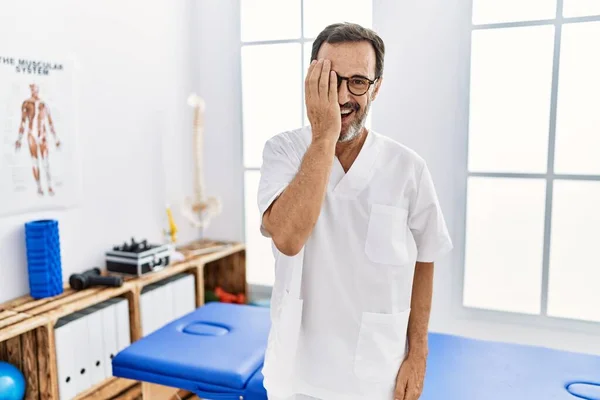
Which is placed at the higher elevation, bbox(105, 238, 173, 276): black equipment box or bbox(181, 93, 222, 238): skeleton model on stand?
bbox(181, 93, 222, 238): skeleton model on stand

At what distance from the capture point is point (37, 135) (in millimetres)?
2219

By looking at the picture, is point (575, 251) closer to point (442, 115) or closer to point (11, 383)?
point (442, 115)

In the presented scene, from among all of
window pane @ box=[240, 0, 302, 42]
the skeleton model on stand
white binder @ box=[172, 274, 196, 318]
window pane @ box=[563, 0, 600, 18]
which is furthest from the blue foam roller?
window pane @ box=[563, 0, 600, 18]

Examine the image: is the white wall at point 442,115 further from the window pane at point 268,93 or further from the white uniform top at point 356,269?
the white uniform top at point 356,269

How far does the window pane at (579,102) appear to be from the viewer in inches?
93.9

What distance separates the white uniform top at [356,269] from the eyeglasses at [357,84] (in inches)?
6.1

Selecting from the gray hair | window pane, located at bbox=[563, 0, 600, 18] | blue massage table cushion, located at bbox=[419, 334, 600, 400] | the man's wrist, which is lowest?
blue massage table cushion, located at bbox=[419, 334, 600, 400]

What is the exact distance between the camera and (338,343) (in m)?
1.27

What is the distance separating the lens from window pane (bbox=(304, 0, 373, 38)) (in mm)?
2818

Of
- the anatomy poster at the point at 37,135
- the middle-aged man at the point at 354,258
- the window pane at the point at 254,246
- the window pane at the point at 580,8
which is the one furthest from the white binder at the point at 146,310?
the window pane at the point at 580,8

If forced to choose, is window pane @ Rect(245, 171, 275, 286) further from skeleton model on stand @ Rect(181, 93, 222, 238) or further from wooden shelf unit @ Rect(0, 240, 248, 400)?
wooden shelf unit @ Rect(0, 240, 248, 400)

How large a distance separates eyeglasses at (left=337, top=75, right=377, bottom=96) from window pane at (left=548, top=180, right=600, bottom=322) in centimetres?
174

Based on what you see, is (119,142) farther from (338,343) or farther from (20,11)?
(338,343)

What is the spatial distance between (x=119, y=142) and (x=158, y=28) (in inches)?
30.4
